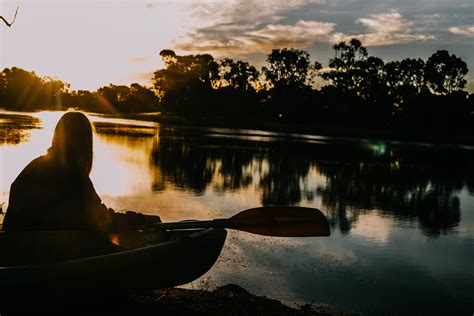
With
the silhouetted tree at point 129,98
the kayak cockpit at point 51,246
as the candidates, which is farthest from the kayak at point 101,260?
the silhouetted tree at point 129,98

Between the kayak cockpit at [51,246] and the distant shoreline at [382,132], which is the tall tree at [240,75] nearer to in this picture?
the distant shoreline at [382,132]

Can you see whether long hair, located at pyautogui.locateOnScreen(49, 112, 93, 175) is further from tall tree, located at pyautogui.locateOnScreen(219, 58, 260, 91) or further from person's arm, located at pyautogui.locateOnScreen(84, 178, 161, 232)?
tall tree, located at pyautogui.locateOnScreen(219, 58, 260, 91)

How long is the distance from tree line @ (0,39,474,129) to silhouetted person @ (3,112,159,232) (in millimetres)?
64962

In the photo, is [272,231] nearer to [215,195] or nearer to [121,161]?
[215,195]

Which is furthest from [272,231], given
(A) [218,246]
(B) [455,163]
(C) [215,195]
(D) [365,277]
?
(B) [455,163]

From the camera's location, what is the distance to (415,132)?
6512 cm

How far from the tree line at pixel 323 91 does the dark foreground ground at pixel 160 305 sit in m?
63.6

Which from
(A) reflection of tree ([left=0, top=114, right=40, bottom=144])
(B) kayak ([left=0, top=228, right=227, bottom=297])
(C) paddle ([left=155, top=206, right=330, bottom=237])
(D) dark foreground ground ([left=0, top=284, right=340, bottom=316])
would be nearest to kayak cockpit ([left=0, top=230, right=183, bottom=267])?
(B) kayak ([left=0, top=228, right=227, bottom=297])

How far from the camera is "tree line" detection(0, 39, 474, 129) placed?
67062 millimetres

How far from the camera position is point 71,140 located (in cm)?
423

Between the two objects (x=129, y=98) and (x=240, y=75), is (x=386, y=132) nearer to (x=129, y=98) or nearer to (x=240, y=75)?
(x=240, y=75)

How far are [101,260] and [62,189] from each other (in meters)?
0.71

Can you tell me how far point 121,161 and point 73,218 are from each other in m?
16.8

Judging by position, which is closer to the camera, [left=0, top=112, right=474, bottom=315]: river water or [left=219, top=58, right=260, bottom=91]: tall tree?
[left=0, top=112, right=474, bottom=315]: river water
